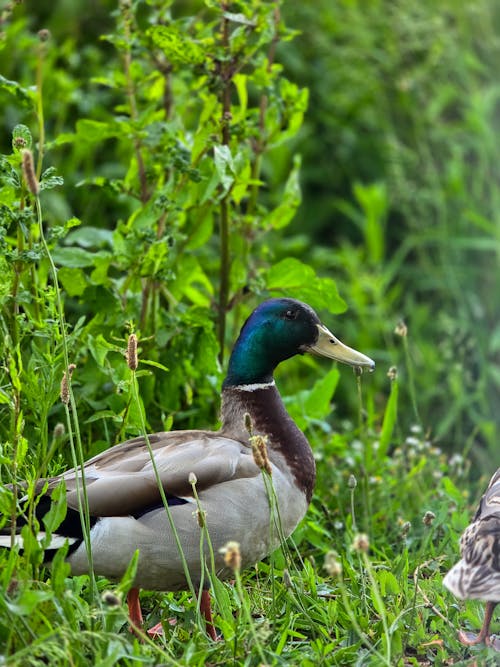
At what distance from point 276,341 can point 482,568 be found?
1.01 m

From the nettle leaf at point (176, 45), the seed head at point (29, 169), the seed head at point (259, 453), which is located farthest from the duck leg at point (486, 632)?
the nettle leaf at point (176, 45)

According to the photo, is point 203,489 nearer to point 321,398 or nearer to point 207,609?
point 207,609

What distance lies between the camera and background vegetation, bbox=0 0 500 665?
307 cm

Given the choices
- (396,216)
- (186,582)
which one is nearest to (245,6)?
(186,582)

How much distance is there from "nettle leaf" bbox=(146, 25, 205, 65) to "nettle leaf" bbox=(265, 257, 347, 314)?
723mm

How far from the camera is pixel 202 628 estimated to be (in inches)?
118

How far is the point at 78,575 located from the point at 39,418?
0.45 m

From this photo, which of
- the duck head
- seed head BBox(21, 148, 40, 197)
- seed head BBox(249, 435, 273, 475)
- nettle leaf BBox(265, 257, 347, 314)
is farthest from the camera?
nettle leaf BBox(265, 257, 347, 314)

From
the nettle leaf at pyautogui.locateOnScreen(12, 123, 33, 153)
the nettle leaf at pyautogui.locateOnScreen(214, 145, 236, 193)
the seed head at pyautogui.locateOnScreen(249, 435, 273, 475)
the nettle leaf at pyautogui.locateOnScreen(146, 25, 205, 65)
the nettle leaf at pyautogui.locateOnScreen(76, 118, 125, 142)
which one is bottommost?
the seed head at pyautogui.locateOnScreen(249, 435, 273, 475)

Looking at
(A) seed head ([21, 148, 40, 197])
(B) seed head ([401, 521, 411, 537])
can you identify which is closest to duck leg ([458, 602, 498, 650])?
(B) seed head ([401, 521, 411, 537])

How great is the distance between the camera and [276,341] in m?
3.57

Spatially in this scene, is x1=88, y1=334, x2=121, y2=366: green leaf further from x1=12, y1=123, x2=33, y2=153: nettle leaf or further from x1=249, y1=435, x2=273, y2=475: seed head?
x1=249, y1=435, x2=273, y2=475: seed head

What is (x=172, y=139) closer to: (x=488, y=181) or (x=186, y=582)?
(x=186, y=582)

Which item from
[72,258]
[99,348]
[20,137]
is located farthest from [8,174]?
[72,258]
